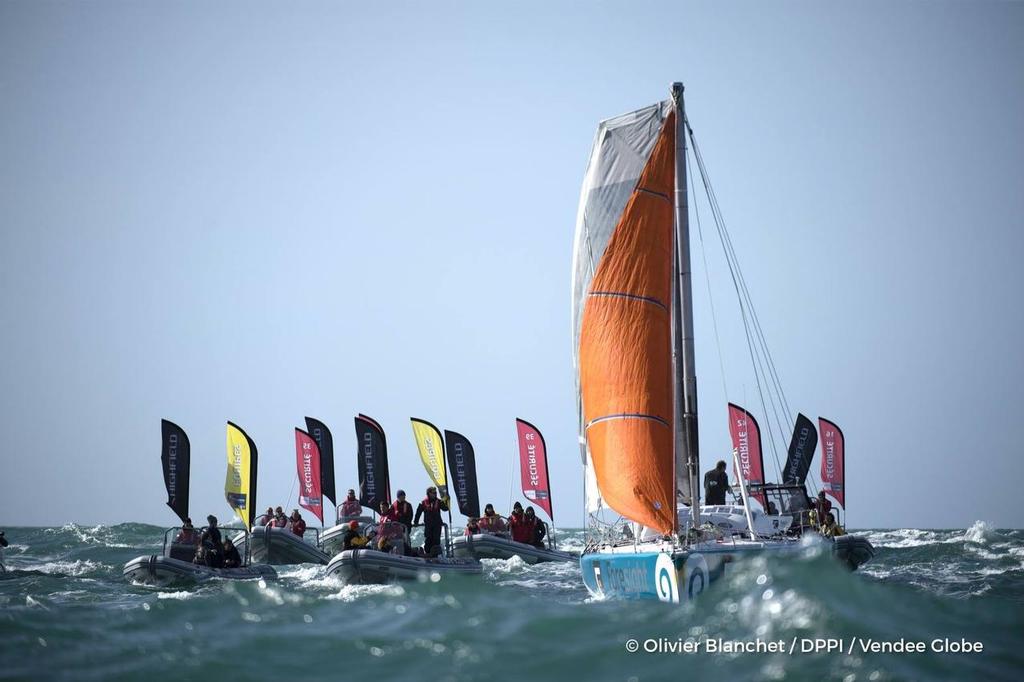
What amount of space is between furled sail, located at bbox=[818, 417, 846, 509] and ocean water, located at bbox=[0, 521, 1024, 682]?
1754cm

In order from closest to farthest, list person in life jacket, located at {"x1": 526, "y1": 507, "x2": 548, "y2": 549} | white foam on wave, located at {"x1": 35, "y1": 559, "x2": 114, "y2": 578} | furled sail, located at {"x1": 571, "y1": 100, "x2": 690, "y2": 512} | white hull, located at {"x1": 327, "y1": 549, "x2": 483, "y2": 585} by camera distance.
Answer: furled sail, located at {"x1": 571, "y1": 100, "x2": 690, "y2": 512} < white hull, located at {"x1": 327, "y1": 549, "x2": 483, "y2": 585} < white foam on wave, located at {"x1": 35, "y1": 559, "x2": 114, "y2": 578} < person in life jacket, located at {"x1": 526, "y1": 507, "x2": 548, "y2": 549}

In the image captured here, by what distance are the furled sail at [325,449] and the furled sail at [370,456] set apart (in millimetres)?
5057

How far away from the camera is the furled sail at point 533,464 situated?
36.1 metres

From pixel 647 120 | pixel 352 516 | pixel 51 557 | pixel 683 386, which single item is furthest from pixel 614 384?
pixel 51 557

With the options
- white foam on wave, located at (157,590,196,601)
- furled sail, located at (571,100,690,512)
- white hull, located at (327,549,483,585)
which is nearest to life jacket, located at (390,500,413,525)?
white hull, located at (327,549,483,585)

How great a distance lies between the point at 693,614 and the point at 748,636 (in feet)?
6.47

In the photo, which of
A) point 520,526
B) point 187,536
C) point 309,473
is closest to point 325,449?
point 309,473

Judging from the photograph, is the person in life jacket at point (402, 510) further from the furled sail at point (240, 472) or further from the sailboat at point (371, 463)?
the sailboat at point (371, 463)

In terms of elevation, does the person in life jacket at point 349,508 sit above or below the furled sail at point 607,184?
below

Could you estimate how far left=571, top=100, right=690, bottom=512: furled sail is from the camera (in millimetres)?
21406

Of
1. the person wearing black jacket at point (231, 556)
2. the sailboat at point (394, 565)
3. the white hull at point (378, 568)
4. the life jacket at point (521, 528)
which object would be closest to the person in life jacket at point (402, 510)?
the sailboat at point (394, 565)

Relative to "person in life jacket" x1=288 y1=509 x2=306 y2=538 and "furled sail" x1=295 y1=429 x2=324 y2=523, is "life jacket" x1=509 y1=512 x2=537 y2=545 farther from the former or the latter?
"furled sail" x1=295 y1=429 x2=324 y2=523

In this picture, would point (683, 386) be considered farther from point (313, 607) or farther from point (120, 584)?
point (120, 584)

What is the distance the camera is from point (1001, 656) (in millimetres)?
12758
